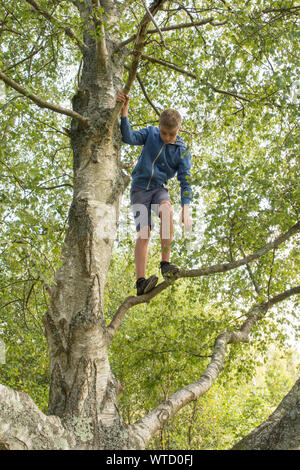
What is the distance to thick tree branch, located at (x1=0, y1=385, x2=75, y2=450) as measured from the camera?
203 cm

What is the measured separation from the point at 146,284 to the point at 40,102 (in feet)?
5.42

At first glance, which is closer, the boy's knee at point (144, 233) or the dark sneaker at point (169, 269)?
the dark sneaker at point (169, 269)

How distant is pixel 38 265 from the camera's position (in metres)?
2.74

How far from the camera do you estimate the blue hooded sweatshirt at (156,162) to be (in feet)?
13.1

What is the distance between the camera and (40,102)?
329 cm

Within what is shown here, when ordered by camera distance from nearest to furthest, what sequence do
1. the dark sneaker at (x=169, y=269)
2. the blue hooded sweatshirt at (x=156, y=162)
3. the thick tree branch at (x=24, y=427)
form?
the thick tree branch at (x=24, y=427) → the dark sneaker at (x=169, y=269) → the blue hooded sweatshirt at (x=156, y=162)

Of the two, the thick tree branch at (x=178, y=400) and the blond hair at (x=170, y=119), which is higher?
the blond hair at (x=170, y=119)

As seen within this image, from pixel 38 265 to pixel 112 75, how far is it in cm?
224

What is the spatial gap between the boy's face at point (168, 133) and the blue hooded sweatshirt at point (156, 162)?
4cm

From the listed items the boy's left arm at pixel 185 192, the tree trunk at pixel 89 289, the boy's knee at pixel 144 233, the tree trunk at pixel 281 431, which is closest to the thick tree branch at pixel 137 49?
the tree trunk at pixel 89 289

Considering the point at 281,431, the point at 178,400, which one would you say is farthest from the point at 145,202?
the point at 281,431

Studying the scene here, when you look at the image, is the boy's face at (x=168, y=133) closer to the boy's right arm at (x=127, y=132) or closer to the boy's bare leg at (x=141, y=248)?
the boy's right arm at (x=127, y=132)

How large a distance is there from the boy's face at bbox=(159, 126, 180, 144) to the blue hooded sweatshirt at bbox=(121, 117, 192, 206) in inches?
1.6
